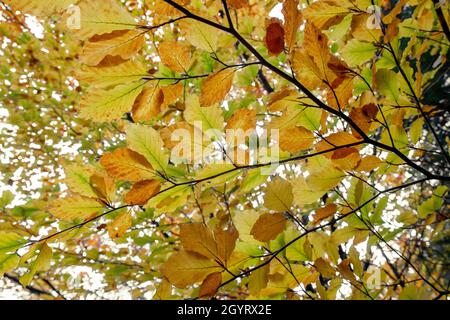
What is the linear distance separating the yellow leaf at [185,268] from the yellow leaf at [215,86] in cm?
26

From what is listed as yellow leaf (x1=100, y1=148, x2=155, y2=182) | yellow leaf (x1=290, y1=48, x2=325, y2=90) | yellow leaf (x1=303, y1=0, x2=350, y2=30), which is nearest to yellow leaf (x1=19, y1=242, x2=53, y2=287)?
yellow leaf (x1=100, y1=148, x2=155, y2=182)

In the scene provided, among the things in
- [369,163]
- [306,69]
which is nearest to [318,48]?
[306,69]

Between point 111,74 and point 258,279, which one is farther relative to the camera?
point 258,279

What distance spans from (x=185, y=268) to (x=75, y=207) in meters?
0.22

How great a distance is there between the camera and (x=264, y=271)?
63cm

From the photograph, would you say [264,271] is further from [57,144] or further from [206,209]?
[57,144]

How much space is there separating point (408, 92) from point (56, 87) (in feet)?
8.82

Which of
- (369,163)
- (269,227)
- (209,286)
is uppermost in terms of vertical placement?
(369,163)

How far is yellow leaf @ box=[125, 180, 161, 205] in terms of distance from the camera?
1.64 feet

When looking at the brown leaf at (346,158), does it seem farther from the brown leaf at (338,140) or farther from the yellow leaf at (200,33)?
the yellow leaf at (200,33)

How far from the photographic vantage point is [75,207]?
1.78ft

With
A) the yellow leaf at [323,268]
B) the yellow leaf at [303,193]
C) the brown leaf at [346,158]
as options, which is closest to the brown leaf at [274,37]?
the brown leaf at [346,158]

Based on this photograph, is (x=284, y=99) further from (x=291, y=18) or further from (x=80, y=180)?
(x=80, y=180)

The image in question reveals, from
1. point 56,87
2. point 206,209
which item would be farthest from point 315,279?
point 56,87
